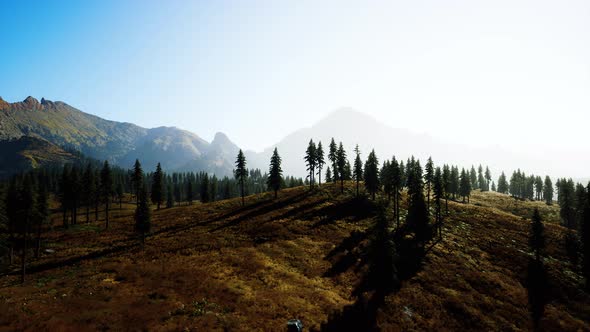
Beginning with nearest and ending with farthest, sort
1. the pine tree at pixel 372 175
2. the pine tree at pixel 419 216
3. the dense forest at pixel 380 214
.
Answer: the dense forest at pixel 380 214 → the pine tree at pixel 419 216 → the pine tree at pixel 372 175

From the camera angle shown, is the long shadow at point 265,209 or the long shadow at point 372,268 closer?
the long shadow at point 372,268

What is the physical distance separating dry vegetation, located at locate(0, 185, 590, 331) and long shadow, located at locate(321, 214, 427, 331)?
1.15 feet

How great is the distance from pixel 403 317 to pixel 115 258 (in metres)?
42.0

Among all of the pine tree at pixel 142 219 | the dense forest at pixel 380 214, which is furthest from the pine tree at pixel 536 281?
the pine tree at pixel 142 219

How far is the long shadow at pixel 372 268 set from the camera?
31.3 meters

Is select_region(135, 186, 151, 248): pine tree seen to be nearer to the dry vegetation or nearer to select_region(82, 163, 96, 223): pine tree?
the dry vegetation

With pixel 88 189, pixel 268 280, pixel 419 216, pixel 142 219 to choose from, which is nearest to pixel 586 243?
pixel 419 216

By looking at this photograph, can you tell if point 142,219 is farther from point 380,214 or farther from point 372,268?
point 380,214

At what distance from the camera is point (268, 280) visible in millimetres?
36656

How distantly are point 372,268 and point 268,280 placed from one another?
18.0 m

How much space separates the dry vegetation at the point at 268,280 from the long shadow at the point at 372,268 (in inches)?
13.8

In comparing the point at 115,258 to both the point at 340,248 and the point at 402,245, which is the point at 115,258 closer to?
the point at 340,248

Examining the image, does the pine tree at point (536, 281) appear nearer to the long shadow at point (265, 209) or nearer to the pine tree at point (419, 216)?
the pine tree at point (419, 216)

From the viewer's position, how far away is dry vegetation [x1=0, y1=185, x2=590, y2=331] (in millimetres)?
27016
